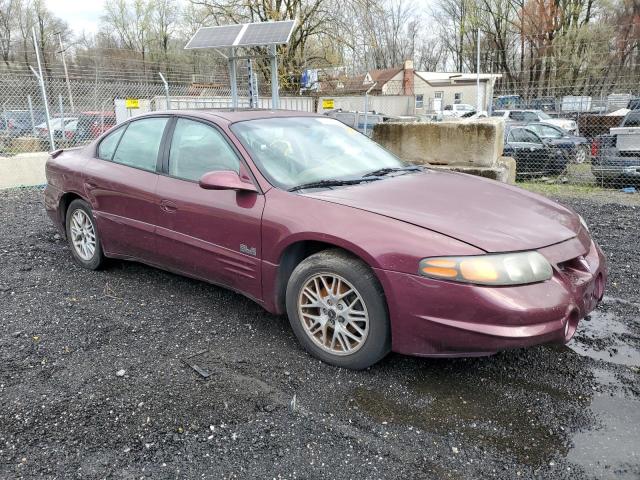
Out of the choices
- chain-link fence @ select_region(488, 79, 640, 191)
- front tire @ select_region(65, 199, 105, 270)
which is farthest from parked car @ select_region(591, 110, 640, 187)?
front tire @ select_region(65, 199, 105, 270)

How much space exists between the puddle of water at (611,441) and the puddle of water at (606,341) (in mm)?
460

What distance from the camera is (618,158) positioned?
31.0 feet

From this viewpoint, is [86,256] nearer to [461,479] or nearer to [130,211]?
[130,211]

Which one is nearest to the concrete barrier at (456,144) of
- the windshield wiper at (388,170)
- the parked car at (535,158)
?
the parked car at (535,158)

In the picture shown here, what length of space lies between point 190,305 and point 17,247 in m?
2.64

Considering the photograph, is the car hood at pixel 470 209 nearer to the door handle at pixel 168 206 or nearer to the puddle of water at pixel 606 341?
the puddle of water at pixel 606 341

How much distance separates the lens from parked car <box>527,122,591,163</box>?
12.0m

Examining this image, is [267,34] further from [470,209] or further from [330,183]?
[470,209]

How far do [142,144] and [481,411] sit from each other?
3120 mm

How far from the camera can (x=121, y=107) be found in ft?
49.6

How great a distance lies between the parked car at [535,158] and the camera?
1120cm

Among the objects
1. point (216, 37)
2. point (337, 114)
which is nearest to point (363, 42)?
point (337, 114)

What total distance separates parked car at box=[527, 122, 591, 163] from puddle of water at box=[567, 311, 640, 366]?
8837mm

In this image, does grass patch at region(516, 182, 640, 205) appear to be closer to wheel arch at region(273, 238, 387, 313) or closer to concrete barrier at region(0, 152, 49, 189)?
wheel arch at region(273, 238, 387, 313)
